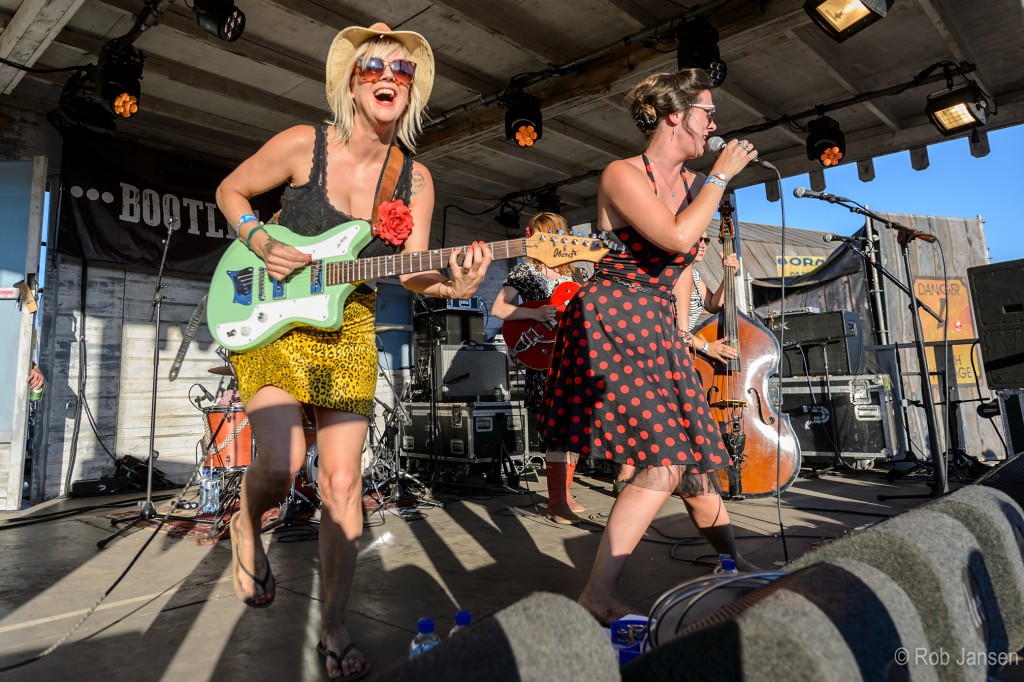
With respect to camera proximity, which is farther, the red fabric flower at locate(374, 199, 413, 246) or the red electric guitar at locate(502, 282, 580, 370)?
the red electric guitar at locate(502, 282, 580, 370)

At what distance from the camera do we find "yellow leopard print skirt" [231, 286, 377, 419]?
219 centimetres

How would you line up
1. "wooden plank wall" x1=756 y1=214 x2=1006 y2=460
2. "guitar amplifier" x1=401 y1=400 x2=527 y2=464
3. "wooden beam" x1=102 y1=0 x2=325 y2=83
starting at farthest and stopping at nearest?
"wooden plank wall" x1=756 y1=214 x2=1006 y2=460, "guitar amplifier" x1=401 y1=400 x2=527 y2=464, "wooden beam" x1=102 y1=0 x2=325 y2=83

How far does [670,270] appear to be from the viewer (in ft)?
7.90

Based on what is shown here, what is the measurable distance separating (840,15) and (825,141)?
267 cm

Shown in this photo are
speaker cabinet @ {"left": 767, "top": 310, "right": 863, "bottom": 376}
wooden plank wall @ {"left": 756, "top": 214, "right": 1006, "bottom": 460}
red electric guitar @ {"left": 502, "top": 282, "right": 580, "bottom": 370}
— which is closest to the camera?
red electric guitar @ {"left": 502, "top": 282, "right": 580, "bottom": 370}

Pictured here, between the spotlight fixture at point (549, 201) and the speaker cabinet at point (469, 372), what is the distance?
3.00 meters

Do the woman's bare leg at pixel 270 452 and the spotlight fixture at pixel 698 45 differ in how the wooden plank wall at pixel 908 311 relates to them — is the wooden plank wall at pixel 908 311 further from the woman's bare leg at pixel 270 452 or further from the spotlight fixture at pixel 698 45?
the woman's bare leg at pixel 270 452

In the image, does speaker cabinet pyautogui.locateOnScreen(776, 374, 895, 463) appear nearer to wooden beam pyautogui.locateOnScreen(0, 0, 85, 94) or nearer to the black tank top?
the black tank top

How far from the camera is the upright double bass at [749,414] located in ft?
12.6

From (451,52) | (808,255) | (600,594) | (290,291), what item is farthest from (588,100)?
(808,255)

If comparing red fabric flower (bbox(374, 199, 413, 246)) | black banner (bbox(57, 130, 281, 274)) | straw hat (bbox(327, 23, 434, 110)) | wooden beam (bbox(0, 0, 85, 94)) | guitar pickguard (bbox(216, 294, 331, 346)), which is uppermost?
wooden beam (bbox(0, 0, 85, 94))

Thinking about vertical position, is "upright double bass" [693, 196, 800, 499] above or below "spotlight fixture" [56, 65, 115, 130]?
below

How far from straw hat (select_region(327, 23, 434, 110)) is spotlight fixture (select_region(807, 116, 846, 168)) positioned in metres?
6.16

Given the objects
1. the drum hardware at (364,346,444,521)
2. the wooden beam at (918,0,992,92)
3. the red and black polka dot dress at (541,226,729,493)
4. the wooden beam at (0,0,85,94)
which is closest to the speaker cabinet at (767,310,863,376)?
the wooden beam at (918,0,992,92)
